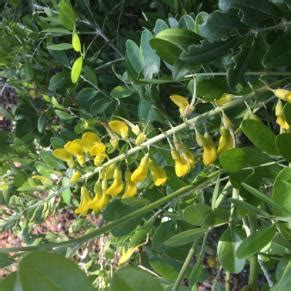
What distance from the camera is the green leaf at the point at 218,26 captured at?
2.51 feet

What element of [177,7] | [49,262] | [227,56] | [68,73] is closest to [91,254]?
[68,73]

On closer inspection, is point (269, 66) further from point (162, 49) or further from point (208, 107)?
point (208, 107)

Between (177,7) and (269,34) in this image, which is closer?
(269,34)

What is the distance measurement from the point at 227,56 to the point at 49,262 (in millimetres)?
517

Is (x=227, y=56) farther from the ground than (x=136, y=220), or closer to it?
farther from the ground

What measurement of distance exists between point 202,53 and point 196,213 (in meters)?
0.28

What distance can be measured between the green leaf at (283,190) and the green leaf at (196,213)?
18cm

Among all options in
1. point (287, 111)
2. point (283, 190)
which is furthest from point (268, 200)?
point (287, 111)

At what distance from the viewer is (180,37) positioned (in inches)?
33.1

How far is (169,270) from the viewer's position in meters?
1.24

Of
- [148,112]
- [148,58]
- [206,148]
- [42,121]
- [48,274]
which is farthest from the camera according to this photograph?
[42,121]

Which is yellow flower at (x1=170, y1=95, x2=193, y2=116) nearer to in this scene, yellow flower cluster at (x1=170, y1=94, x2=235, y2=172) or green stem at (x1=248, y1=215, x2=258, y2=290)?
yellow flower cluster at (x1=170, y1=94, x2=235, y2=172)

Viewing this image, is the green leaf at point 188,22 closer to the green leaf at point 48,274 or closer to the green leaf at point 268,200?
the green leaf at point 268,200

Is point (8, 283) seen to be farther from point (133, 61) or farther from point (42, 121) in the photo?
point (42, 121)
